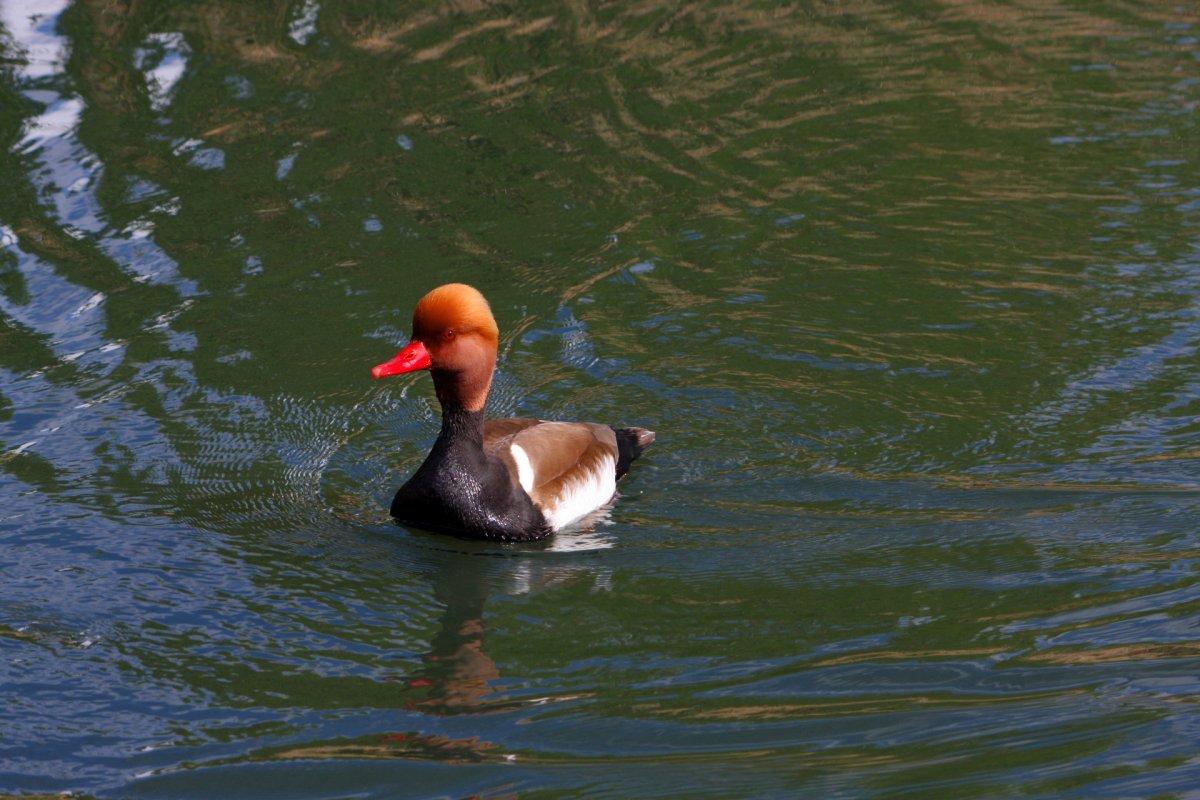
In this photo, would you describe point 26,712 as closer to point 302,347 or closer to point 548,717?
point 548,717

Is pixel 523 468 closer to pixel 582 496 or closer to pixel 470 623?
pixel 582 496

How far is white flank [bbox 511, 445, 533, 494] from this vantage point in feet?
25.7

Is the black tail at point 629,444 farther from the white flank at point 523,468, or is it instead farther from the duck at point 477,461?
the white flank at point 523,468

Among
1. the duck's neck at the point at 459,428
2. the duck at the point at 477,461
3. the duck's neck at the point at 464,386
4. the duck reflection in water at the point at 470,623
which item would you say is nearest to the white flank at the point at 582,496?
the duck at the point at 477,461

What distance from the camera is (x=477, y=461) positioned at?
765cm

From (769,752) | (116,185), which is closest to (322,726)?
(769,752)

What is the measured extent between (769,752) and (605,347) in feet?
14.3

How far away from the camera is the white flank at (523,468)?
7.84 meters

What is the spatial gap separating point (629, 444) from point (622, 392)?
34.6 inches

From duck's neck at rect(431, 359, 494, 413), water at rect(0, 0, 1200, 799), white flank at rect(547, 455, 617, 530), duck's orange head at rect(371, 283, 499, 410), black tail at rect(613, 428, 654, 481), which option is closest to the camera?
water at rect(0, 0, 1200, 799)

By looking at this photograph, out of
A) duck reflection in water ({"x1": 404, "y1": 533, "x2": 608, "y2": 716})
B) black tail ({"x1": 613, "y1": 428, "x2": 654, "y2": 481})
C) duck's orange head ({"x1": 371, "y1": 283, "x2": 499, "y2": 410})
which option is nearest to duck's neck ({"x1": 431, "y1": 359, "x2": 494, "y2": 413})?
duck's orange head ({"x1": 371, "y1": 283, "x2": 499, "y2": 410})

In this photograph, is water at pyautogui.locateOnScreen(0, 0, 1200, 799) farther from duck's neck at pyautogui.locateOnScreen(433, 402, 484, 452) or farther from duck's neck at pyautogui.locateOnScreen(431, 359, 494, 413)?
duck's neck at pyautogui.locateOnScreen(431, 359, 494, 413)

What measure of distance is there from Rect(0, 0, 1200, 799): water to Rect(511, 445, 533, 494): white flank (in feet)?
1.19

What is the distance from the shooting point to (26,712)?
19.8 ft
